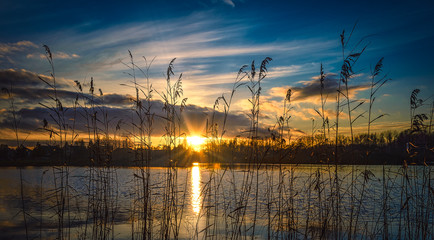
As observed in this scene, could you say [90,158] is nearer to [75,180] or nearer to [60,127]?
[60,127]

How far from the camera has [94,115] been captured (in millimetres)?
5742

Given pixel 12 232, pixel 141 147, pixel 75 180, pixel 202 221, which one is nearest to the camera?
pixel 141 147

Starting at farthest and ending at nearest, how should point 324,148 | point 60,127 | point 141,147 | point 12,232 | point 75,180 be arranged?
1. point 75,180
2. point 12,232
3. point 324,148
4. point 60,127
5. point 141,147

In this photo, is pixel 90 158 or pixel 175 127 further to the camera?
pixel 90 158

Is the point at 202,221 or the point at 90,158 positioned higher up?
the point at 90,158

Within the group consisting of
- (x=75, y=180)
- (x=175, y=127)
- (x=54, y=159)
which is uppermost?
(x=175, y=127)

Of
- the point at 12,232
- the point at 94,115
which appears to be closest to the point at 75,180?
the point at 12,232

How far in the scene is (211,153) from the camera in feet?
20.5

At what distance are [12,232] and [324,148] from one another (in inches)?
352

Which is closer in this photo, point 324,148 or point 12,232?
point 324,148

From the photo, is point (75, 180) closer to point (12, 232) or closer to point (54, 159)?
point (12, 232)

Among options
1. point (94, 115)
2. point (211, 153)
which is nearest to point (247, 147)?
point (211, 153)

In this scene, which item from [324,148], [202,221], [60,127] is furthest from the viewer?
[202,221]

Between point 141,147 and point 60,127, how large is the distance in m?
1.98
